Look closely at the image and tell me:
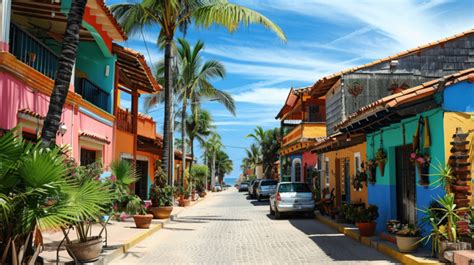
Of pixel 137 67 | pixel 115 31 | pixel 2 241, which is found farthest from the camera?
pixel 137 67

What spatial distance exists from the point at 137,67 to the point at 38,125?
8.59 metres

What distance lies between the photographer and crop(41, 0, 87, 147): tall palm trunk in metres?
7.95

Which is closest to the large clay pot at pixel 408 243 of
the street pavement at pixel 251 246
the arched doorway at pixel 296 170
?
the street pavement at pixel 251 246

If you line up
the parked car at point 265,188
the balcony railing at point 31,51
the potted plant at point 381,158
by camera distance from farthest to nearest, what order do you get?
the parked car at point 265,188, the potted plant at point 381,158, the balcony railing at point 31,51

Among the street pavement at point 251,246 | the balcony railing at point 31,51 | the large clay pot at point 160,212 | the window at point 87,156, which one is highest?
the balcony railing at point 31,51

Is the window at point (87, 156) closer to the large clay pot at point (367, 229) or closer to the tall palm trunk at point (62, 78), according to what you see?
the tall palm trunk at point (62, 78)

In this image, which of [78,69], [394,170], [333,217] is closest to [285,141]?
[333,217]

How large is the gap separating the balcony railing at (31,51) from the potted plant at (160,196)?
20.4ft

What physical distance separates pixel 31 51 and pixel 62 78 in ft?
15.0

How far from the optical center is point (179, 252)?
11.2 metres

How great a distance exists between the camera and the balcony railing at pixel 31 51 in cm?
1134

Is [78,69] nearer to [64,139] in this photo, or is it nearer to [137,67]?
[137,67]

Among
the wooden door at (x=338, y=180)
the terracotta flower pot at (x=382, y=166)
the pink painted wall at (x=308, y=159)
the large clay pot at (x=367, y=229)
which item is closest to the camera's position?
the large clay pot at (x=367, y=229)

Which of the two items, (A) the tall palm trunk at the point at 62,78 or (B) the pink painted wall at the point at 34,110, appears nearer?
(A) the tall palm trunk at the point at 62,78
